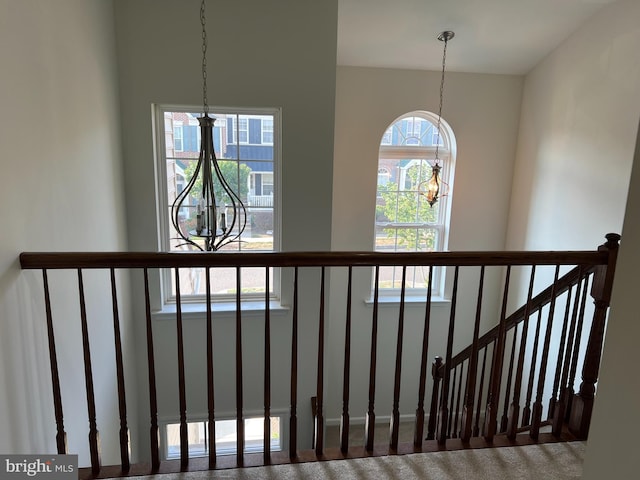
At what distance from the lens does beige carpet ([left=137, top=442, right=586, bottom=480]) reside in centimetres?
162

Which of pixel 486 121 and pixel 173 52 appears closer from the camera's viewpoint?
pixel 173 52

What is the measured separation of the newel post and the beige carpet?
157mm

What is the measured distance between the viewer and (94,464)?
5.26ft

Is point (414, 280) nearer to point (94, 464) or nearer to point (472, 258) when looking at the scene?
point (472, 258)

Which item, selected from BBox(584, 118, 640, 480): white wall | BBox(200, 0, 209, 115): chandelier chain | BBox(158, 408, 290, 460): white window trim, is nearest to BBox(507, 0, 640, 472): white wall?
BBox(584, 118, 640, 480): white wall

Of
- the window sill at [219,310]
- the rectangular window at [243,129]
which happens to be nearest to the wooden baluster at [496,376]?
the window sill at [219,310]

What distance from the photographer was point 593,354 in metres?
1.91

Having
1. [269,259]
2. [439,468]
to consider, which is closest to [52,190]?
[269,259]

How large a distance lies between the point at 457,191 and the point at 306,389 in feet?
8.58

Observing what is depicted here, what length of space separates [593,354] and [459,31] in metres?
2.94

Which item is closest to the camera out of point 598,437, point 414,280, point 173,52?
point 598,437

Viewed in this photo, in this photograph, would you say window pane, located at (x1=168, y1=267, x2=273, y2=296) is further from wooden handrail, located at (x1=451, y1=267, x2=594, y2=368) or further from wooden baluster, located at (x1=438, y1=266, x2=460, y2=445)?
wooden baluster, located at (x1=438, y1=266, x2=460, y2=445)

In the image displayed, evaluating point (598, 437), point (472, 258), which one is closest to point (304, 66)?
point (472, 258)

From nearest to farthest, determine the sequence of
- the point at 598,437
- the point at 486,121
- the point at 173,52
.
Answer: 1. the point at 598,437
2. the point at 173,52
3. the point at 486,121
